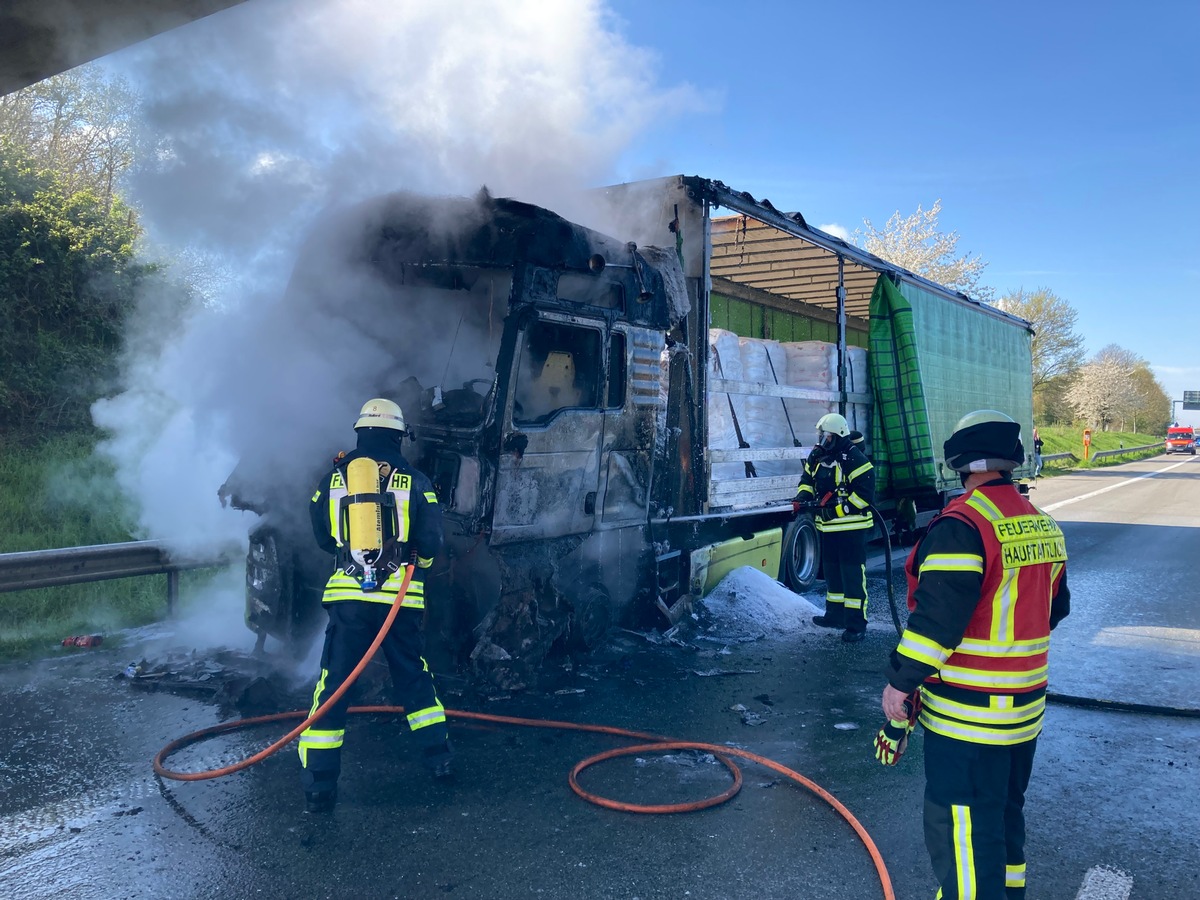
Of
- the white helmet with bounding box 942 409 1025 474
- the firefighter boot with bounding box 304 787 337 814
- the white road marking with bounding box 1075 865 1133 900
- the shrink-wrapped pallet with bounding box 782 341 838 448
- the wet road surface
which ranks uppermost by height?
the shrink-wrapped pallet with bounding box 782 341 838 448

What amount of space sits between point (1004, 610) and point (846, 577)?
4295 mm

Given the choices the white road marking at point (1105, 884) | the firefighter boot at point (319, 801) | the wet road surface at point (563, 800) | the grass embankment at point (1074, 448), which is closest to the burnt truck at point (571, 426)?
the wet road surface at point (563, 800)

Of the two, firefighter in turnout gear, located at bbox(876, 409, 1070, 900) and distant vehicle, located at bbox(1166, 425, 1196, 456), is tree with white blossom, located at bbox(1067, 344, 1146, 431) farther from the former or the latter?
firefighter in turnout gear, located at bbox(876, 409, 1070, 900)

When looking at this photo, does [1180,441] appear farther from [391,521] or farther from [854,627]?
[391,521]

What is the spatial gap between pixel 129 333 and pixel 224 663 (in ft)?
15.4

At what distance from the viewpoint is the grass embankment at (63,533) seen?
20.9 ft

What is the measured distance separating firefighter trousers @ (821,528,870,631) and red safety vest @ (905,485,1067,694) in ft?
13.4

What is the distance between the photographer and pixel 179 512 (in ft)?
21.5

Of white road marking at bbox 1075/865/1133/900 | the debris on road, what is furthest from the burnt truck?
white road marking at bbox 1075/865/1133/900

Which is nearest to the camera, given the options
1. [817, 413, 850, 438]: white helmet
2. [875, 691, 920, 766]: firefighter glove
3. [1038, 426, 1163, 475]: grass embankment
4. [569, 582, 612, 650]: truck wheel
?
[875, 691, 920, 766]: firefighter glove

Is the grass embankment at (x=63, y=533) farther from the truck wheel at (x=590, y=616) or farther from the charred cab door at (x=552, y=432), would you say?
the truck wheel at (x=590, y=616)

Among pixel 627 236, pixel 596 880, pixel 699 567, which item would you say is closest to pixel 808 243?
pixel 627 236

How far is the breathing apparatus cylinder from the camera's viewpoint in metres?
3.76

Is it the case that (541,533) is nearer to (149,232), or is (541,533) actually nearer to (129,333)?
(149,232)
